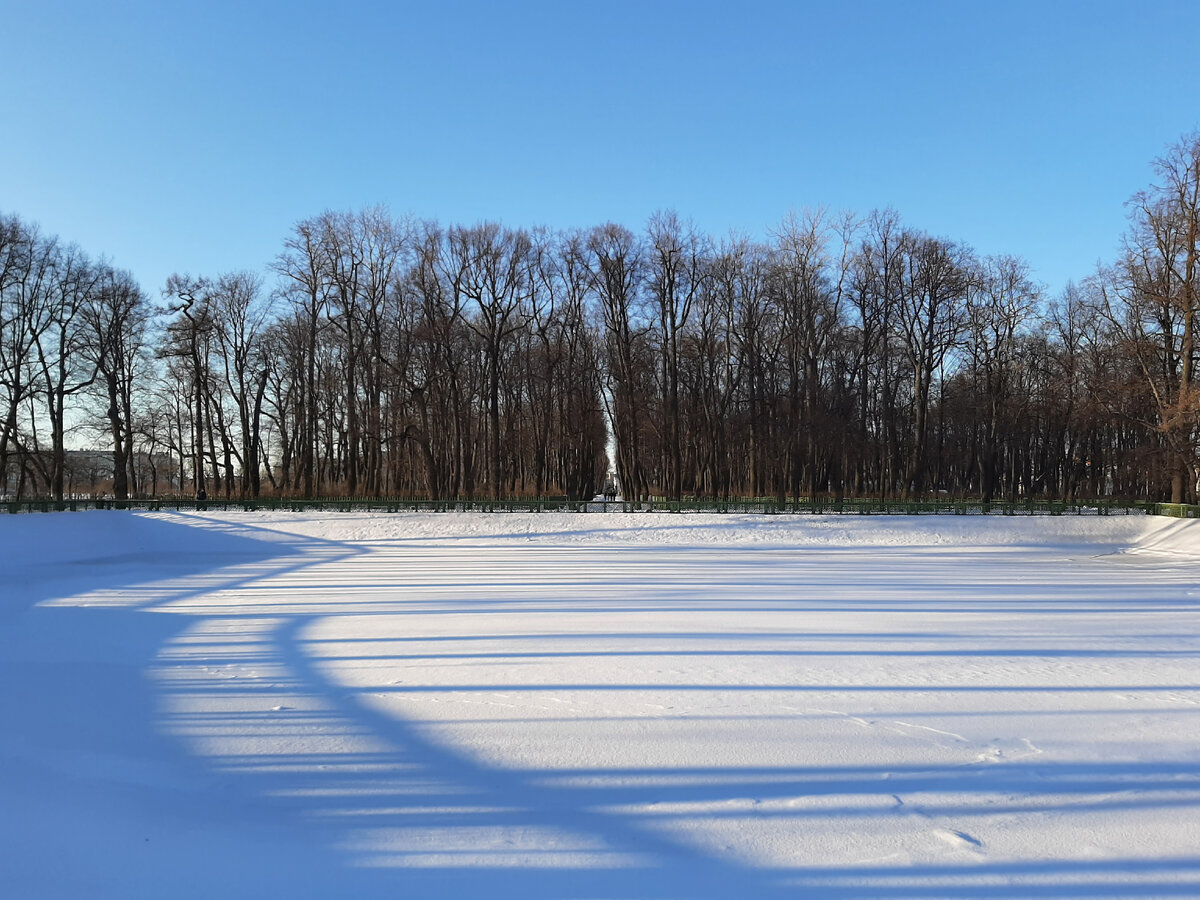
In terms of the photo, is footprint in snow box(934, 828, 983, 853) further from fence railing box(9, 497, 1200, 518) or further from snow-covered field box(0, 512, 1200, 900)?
fence railing box(9, 497, 1200, 518)

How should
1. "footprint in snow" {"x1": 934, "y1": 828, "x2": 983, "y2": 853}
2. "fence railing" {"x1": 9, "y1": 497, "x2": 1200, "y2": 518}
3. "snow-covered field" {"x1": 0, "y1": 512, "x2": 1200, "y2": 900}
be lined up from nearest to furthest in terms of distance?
1. "snow-covered field" {"x1": 0, "y1": 512, "x2": 1200, "y2": 900}
2. "footprint in snow" {"x1": 934, "y1": 828, "x2": 983, "y2": 853}
3. "fence railing" {"x1": 9, "y1": 497, "x2": 1200, "y2": 518}

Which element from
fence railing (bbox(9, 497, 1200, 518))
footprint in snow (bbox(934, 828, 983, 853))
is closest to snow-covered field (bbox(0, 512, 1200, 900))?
footprint in snow (bbox(934, 828, 983, 853))

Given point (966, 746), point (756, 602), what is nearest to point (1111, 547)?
point (756, 602)

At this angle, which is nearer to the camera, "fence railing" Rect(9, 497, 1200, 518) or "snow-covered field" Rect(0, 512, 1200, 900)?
"snow-covered field" Rect(0, 512, 1200, 900)

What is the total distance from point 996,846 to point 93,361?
5228 cm

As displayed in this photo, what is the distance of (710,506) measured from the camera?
36500 mm

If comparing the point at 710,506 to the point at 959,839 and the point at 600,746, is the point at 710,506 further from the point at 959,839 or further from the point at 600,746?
the point at 959,839

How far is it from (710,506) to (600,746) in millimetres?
30736

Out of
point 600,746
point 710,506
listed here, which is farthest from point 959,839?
point 710,506

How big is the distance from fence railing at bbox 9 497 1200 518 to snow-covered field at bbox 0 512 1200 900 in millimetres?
21243

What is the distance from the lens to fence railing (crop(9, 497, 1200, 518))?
3598cm

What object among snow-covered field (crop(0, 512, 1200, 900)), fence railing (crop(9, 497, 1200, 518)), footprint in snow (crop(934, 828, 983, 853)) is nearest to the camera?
snow-covered field (crop(0, 512, 1200, 900))

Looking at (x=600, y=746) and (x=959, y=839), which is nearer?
(x=959, y=839)

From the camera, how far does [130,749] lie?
628 cm
